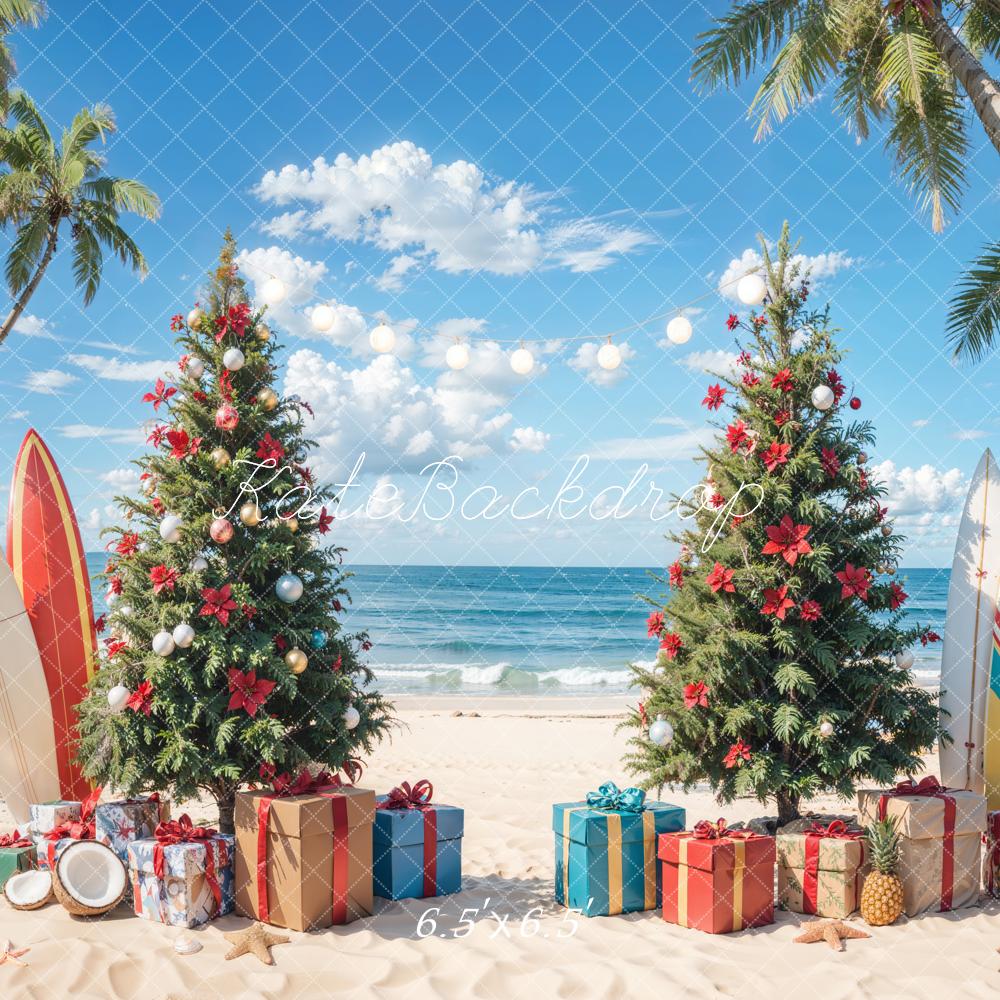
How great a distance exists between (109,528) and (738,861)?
13.9ft

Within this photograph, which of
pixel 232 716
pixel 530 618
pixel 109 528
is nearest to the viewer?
pixel 232 716

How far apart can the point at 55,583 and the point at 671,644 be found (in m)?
4.30

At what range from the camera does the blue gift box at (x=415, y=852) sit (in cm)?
567

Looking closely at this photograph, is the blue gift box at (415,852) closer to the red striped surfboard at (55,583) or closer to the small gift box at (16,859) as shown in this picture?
the small gift box at (16,859)

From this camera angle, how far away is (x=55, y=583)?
671 centimetres

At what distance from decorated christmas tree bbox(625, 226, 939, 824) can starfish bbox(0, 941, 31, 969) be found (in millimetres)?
3453

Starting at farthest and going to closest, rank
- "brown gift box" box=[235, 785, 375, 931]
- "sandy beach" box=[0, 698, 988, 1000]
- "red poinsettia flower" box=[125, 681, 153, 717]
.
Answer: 1. "red poinsettia flower" box=[125, 681, 153, 717]
2. "brown gift box" box=[235, 785, 375, 931]
3. "sandy beach" box=[0, 698, 988, 1000]

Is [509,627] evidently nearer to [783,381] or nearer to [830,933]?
[783,381]

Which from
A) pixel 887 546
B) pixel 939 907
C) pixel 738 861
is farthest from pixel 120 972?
pixel 887 546

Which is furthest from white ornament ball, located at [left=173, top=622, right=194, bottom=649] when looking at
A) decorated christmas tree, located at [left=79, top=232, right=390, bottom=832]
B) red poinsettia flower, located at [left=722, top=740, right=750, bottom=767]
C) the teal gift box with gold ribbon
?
red poinsettia flower, located at [left=722, top=740, right=750, bottom=767]

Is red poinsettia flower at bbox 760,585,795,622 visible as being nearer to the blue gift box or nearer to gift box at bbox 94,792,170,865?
the blue gift box

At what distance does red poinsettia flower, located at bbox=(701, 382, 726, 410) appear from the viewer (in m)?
6.31

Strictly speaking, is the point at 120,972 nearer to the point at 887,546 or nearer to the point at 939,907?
the point at 939,907

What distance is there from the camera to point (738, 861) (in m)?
5.27
